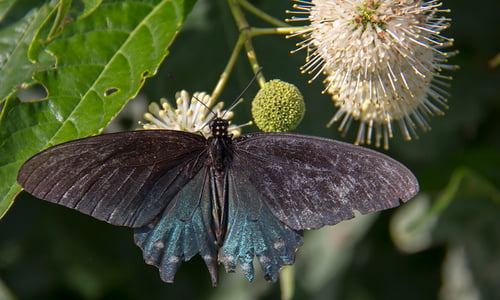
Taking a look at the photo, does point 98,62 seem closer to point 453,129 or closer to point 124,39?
point 124,39

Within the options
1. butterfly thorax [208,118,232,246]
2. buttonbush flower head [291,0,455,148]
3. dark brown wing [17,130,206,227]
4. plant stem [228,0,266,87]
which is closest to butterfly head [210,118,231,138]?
butterfly thorax [208,118,232,246]

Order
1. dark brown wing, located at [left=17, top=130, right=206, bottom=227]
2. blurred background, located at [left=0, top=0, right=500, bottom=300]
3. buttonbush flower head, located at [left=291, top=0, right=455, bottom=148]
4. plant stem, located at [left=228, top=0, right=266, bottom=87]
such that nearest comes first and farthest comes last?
1. dark brown wing, located at [left=17, top=130, right=206, bottom=227]
2. buttonbush flower head, located at [left=291, top=0, right=455, bottom=148]
3. plant stem, located at [left=228, top=0, right=266, bottom=87]
4. blurred background, located at [left=0, top=0, right=500, bottom=300]

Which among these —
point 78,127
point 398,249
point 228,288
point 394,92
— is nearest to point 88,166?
point 78,127

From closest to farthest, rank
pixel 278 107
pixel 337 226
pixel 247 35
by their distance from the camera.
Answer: pixel 278 107 → pixel 247 35 → pixel 337 226

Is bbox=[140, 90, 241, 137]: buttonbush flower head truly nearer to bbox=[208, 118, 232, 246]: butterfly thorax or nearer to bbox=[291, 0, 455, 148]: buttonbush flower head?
bbox=[208, 118, 232, 246]: butterfly thorax

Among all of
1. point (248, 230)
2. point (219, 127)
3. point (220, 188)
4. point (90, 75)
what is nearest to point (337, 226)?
point (248, 230)

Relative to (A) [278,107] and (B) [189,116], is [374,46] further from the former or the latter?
(B) [189,116]
